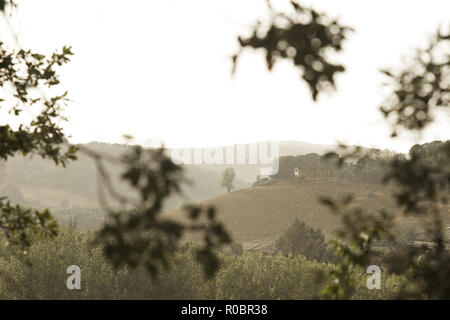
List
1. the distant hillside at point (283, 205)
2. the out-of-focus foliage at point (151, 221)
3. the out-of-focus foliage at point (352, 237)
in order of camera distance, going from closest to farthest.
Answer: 1. the out-of-focus foliage at point (151, 221)
2. the out-of-focus foliage at point (352, 237)
3. the distant hillside at point (283, 205)

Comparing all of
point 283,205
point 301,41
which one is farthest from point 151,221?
point 283,205

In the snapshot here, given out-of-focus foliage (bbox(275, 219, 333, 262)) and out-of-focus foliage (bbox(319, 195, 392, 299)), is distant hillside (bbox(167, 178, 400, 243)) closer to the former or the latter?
out-of-focus foliage (bbox(275, 219, 333, 262))

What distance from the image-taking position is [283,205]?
79625mm

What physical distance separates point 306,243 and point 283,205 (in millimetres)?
31264

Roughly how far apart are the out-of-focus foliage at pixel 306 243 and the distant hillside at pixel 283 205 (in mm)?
18208

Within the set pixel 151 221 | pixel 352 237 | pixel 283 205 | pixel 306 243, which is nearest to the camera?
pixel 151 221

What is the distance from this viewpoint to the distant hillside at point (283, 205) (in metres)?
71.4

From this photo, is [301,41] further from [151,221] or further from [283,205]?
[283,205]

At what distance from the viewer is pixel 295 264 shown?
3450cm

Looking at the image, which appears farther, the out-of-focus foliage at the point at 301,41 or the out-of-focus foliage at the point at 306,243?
the out-of-focus foliage at the point at 306,243

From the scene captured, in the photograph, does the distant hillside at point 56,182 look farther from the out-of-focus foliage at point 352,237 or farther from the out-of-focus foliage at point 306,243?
the out-of-focus foliage at point 352,237

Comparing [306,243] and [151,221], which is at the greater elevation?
[151,221]

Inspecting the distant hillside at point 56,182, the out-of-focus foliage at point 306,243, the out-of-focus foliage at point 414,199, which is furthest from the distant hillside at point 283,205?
the out-of-focus foliage at point 414,199
